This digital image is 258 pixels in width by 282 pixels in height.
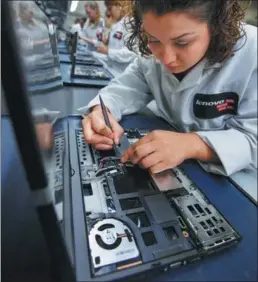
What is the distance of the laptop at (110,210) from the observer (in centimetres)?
14

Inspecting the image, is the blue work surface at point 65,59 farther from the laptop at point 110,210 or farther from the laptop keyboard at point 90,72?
the laptop at point 110,210

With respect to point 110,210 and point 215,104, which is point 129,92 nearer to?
point 215,104

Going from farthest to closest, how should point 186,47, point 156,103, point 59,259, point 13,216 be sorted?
point 156,103, point 186,47, point 13,216, point 59,259

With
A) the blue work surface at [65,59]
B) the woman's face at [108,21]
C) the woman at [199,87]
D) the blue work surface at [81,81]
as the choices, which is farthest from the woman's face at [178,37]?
the woman's face at [108,21]

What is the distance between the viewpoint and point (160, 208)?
351 millimetres

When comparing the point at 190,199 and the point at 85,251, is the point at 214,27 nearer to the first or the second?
the point at 190,199

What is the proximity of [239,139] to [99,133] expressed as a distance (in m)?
0.33

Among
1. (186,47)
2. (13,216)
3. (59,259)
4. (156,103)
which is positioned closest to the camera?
(59,259)

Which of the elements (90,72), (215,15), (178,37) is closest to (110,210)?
(178,37)

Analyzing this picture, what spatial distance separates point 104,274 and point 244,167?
43 centimetres

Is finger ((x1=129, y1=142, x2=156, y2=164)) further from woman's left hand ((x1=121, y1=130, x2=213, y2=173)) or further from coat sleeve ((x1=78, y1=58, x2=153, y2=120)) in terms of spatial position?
coat sleeve ((x1=78, y1=58, x2=153, y2=120))

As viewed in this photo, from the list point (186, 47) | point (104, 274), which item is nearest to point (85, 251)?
point (104, 274)

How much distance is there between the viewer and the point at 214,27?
0.48 m

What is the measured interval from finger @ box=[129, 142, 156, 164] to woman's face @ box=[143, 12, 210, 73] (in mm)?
202
